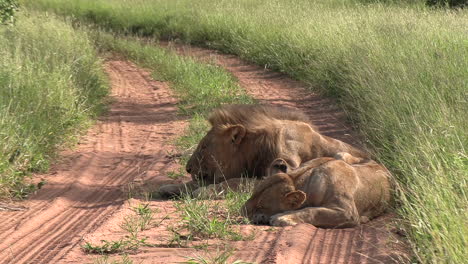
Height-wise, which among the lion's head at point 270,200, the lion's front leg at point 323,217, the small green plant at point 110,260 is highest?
the small green plant at point 110,260

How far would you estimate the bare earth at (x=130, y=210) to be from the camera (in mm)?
4875

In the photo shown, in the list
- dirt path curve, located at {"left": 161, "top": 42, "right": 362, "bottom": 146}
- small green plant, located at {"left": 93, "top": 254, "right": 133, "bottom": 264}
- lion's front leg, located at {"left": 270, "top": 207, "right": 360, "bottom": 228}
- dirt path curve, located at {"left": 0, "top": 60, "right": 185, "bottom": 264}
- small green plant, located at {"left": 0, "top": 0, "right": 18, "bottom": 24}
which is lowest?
dirt path curve, located at {"left": 161, "top": 42, "right": 362, "bottom": 146}

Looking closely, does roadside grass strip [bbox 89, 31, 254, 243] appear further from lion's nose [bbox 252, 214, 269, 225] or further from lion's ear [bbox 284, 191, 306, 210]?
lion's ear [bbox 284, 191, 306, 210]

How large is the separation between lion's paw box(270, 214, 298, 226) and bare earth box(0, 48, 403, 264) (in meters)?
0.11

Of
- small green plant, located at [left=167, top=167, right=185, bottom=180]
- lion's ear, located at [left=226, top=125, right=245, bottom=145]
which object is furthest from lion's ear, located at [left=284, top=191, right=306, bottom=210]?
small green plant, located at [left=167, top=167, right=185, bottom=180]

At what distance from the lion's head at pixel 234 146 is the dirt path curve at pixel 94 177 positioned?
773 mm

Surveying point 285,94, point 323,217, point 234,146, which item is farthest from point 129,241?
point 285,94

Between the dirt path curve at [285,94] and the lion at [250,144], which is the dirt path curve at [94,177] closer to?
the lion at [250,144]

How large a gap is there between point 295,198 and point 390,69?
427 cm

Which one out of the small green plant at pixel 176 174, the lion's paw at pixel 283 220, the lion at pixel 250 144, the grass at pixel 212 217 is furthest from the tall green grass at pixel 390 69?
the small green plant at pixel 176 174

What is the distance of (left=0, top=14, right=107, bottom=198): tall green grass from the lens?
7.74 metres

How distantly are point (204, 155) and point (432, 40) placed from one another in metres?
4.69

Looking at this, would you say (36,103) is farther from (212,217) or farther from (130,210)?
(212,217)

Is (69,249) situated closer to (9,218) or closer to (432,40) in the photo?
(9,218)
